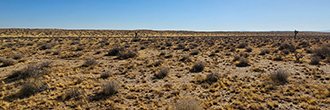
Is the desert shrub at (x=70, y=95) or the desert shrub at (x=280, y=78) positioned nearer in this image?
the desert shrub at (x=70, y=95)

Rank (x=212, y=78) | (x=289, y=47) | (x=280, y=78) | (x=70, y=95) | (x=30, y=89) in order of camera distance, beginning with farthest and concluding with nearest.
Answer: (x=289, y=47)
(x=212, y=78)
(x=280, y=78)
(x=30, y=89)
(x=70, y=95)

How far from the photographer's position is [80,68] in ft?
44.2

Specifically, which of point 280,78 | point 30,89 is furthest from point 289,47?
point 30,89

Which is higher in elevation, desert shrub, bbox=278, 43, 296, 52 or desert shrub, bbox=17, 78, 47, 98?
desert shrub, bbox=278, 43, 296, 52

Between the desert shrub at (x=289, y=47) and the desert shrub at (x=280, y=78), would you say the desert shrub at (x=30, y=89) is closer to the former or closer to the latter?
the desert shrub at (x=280, y=78)

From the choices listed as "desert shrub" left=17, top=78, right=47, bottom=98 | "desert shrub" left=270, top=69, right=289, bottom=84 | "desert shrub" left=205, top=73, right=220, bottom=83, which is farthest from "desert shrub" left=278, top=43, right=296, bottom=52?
"desert shrub" left=17, top=78, right=47, bottom=98

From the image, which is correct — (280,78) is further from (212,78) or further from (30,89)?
(30,89)

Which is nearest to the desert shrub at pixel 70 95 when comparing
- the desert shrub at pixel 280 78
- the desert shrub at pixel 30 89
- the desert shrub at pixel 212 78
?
the desert shrub at pixel 30 89

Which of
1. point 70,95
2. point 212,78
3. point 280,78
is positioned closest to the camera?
point 70,95

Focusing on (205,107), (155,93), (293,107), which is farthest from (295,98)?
(155,93)

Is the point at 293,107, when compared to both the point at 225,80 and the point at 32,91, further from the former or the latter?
the point at 32,91

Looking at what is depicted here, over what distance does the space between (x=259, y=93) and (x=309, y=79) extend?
4618 millimetres

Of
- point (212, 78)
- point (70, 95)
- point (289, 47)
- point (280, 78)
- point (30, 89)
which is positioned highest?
point (289, 47)

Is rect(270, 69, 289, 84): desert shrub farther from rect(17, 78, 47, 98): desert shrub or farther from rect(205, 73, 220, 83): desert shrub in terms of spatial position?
rect(17, 78, 47, 98): desert shrub
